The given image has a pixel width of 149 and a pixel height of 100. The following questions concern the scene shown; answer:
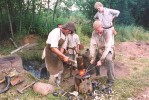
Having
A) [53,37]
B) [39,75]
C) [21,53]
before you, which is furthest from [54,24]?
[53,37]

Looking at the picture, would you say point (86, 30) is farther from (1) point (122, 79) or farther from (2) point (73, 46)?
(1) point (122, 79)

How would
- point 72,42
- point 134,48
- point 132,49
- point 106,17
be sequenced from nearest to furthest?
point 72,42, point 106,17, point 132,49, point 134,48

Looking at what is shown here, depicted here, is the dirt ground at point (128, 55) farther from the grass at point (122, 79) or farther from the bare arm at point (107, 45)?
the bare arm at point (107, 45)

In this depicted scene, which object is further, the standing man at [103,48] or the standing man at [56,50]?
the standing man at [103,48]

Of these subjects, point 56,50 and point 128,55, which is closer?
point 56,50

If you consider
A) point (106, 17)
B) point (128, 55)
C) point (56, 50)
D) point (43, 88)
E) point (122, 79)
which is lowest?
point (128, 55)

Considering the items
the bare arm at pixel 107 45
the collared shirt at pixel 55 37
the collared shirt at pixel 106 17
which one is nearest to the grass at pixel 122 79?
the bare arm at pixel 107 45

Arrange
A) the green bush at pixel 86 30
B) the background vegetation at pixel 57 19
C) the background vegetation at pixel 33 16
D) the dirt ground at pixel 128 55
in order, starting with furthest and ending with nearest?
1. the green bush at pixel 86 30
2. the background vegetation at pixel 33 16
3. the background vegetation at pixel 57 19
4. the dirt ground at pixel 128 55

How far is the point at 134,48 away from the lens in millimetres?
13289

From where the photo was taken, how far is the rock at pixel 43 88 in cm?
728

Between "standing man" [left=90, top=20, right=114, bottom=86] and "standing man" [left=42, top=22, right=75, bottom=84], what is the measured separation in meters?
0.66

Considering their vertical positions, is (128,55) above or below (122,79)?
below

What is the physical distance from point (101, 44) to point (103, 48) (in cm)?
14

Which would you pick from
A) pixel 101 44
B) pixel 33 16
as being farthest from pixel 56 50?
pixel 33 16
